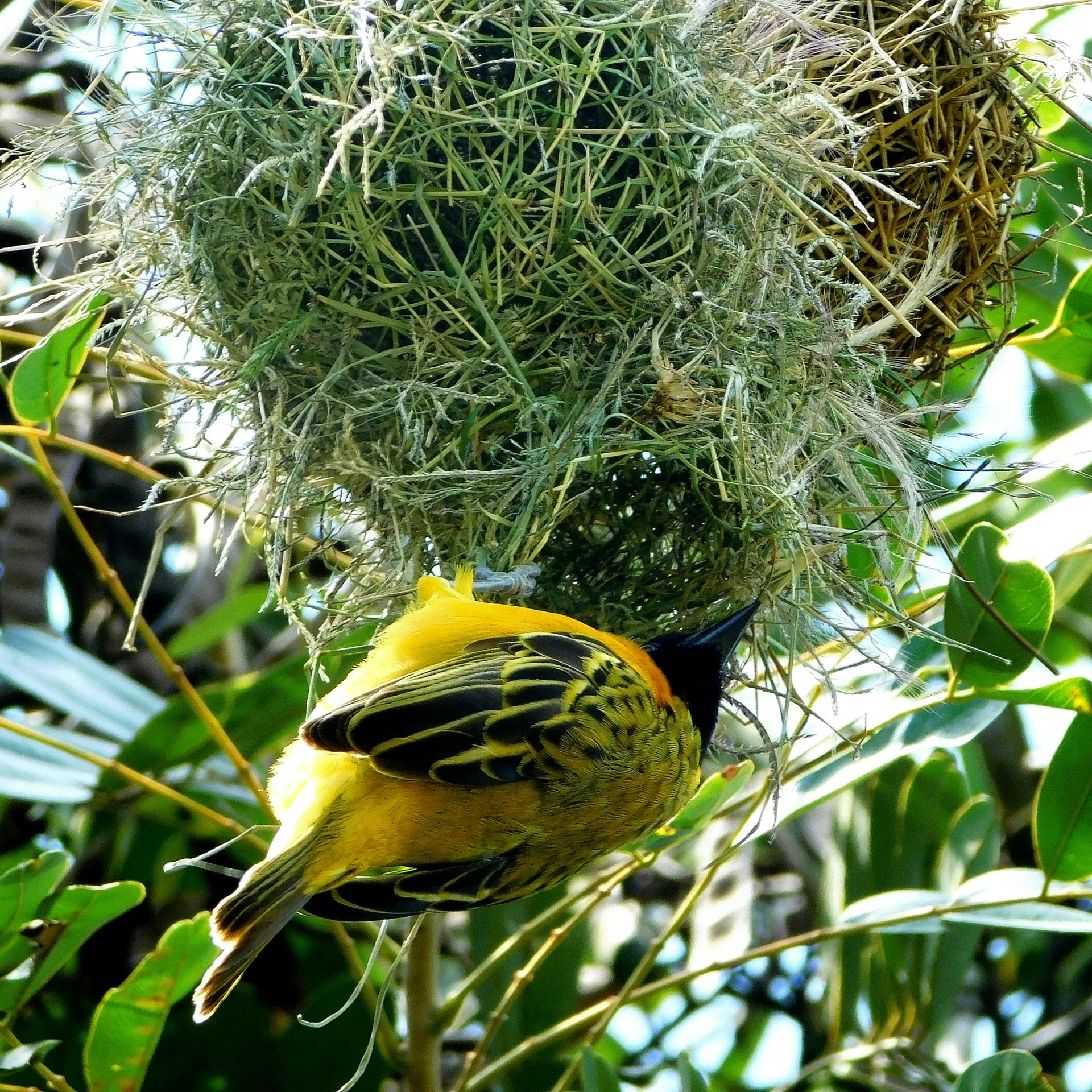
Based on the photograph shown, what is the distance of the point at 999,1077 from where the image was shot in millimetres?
1688

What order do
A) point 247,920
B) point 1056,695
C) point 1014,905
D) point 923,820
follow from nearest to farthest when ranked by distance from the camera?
point 247,920 < point 1056,695 < point 1014,905 < point 923,820

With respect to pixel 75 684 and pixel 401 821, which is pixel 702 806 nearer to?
pixel 401 821

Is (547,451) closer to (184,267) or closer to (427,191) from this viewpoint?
(427,191)

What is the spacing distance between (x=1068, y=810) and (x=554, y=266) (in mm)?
991

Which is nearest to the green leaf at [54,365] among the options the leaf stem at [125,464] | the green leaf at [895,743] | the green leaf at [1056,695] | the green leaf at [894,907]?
the leaf stem at [125,464]

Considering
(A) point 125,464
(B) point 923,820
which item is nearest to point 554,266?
(A) point 125,464

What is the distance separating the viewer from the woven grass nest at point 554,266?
1.44m

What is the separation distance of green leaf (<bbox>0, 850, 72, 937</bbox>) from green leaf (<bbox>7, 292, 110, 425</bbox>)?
58 centimetres

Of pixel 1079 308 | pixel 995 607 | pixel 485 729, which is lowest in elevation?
pixel 485 729

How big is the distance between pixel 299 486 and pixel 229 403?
0.44 feet

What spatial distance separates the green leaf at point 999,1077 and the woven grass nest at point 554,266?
0.59 m

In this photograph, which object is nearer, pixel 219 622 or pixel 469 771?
pixel 469 771

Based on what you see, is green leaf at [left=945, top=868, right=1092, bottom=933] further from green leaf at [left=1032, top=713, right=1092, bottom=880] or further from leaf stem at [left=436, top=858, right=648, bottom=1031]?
leaf stem at [left=436, top=858, right=648, bottom=1031]

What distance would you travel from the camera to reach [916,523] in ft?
5.00
